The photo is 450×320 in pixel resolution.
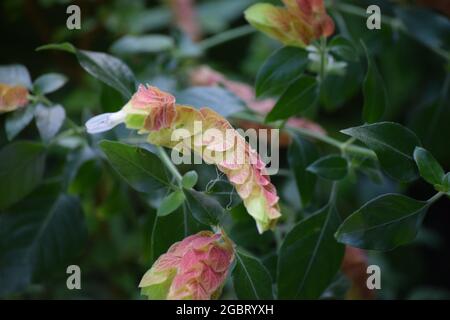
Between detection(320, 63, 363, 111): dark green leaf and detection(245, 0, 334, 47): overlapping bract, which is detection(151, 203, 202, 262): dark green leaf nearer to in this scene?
detection(245, 0, 334, 47): overlapping bract

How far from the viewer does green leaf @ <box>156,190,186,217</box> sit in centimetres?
50

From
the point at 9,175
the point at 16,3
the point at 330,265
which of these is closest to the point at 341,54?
the point at 330,265

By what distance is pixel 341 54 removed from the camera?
2.06 feet

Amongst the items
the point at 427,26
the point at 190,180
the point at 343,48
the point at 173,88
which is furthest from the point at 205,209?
the point at 427,26

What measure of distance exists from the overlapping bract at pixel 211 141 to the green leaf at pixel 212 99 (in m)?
0.14

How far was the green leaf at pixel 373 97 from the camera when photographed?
60 cm

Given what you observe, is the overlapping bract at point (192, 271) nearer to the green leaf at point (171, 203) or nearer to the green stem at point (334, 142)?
the green leaf at point (171, 203)

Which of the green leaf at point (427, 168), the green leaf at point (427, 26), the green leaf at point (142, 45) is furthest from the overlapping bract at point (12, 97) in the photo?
the green leaf at point (427, 26)

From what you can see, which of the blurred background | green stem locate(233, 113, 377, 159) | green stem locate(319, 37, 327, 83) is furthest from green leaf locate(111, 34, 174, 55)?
green stem locate(319, 37, 327, 83)

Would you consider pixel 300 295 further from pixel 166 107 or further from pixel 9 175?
pixel 9 175

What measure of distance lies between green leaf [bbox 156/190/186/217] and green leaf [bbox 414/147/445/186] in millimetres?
192

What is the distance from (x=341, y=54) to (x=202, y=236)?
0.27 meters

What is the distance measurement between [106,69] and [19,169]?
18 cm

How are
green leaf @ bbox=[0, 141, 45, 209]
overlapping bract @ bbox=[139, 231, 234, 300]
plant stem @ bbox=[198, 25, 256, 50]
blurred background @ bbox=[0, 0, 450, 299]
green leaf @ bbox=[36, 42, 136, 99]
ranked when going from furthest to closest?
plant stem @ bbox=[198, 25, 256, 50] < blurred background @ bbox=[0, 0, 450, 299] < green leaf @ bbox=[0, 141, 45, 209] < green leaf @ bbox=[36, 42, 136, 99] < overlapping bract @ bbox=[139, 231, 234, 300]
